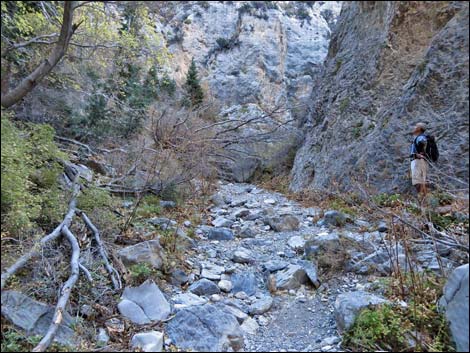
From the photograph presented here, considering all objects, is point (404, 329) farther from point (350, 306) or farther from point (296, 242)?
point (296, 242)

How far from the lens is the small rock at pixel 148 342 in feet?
9.27

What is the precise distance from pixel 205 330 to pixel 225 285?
117 centimetres

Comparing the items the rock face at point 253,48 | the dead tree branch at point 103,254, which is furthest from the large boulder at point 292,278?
the rock face at point 253,48

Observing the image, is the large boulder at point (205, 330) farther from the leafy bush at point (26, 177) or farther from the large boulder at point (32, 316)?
the leafy bush at point (26, 177)

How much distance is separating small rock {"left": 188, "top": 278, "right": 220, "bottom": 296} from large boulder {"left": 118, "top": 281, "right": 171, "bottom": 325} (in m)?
0.50

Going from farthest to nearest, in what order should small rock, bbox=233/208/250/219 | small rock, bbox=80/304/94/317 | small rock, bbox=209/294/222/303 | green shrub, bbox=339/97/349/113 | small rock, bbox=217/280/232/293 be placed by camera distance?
green shrub, bbox=339/97/349/113, small rock, bbox=233/208/250/219, small rock, bbox=217/280/232/293, small rock, bbox=209/294/222/303, small rock, bbox=80/304/94/317

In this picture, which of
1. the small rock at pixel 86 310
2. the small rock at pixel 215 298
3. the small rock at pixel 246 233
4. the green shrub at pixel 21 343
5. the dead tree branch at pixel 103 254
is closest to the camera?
the green shrub at pixel 21 343

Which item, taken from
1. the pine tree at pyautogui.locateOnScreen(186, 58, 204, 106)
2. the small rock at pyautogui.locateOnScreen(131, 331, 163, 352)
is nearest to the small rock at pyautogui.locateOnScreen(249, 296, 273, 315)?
the small rock at pyautogui.locateOnScreen(131, 331, 163, 352)

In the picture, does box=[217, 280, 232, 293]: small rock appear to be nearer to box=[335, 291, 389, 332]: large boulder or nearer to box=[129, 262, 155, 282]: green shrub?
box=[129, 262, 155, 282]: green shrub

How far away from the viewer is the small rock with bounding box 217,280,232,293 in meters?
4.23

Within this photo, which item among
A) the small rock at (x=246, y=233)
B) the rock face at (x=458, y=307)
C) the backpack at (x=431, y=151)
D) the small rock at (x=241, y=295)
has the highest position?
the backpack at (x=431, y=151)

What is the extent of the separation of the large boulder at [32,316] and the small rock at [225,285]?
1754 millimetres

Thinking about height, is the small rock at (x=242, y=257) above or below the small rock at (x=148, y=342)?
below

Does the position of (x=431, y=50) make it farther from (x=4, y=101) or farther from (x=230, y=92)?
Answer: (x=230, y=92)
